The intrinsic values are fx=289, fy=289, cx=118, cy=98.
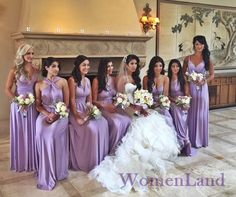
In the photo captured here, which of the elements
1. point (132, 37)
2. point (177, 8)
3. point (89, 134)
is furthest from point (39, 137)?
point (177, 8)

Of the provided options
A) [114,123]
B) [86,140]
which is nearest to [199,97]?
[114,123]


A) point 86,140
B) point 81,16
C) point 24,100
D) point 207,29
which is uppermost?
point 207,29

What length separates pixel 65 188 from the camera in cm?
312

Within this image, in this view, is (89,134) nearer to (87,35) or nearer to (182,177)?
(182,177)

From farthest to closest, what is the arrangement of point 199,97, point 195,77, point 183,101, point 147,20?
point 147,20
point 199,97
point 195,77
point 183,101

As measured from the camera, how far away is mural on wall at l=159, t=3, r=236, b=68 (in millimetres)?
6809

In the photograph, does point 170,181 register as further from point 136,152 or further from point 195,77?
point 195,77

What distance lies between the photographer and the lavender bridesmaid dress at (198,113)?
14.4ft

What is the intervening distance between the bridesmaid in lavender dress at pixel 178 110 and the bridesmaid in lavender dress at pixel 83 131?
1101 millimetres

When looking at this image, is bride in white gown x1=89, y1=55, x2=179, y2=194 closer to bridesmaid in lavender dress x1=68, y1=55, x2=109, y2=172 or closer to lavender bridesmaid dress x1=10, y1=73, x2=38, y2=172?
bridesmaid in lavender dress x1=68, y1=55, x2=109, y2=172

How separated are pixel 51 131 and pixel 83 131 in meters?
0.43

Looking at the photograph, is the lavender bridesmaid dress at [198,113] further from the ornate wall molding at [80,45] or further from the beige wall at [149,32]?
the beige wall at [149,32]

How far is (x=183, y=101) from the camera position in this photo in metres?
4.03

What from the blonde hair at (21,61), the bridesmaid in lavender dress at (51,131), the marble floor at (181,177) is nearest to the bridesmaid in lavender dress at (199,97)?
the marble floor at (181,177)
